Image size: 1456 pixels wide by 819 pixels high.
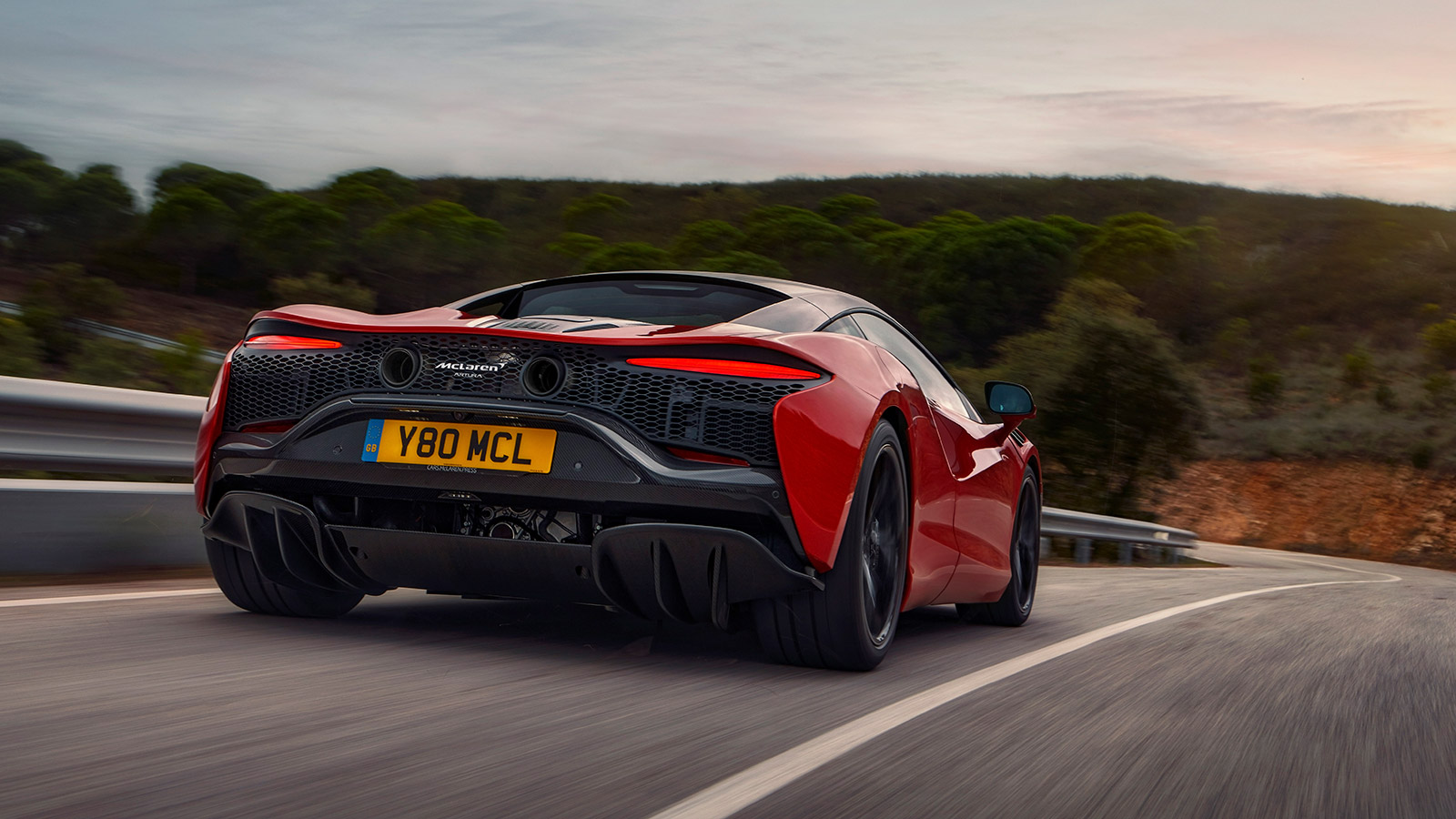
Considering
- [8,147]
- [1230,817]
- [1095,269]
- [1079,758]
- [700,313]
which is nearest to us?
[1230,817]

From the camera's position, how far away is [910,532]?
467cm

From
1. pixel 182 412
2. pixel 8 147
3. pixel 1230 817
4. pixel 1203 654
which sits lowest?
pixel 1203 654

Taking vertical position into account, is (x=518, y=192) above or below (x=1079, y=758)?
above

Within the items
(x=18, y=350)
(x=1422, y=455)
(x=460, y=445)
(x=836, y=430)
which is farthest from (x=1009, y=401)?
(x=1422, y=455)

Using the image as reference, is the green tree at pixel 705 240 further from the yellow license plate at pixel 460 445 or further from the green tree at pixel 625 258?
the yellow license plate at pixel 460 445

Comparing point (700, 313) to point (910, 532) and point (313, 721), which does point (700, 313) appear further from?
point (313, 721)

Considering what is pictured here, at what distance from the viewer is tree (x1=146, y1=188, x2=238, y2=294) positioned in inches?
1756

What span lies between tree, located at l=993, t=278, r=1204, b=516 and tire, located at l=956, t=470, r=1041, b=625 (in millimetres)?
35019

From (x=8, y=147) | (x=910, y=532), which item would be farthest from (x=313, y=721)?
(x=8, y=147)

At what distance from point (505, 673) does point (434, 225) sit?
187ft

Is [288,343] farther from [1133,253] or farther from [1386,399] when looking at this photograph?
[1133,253]

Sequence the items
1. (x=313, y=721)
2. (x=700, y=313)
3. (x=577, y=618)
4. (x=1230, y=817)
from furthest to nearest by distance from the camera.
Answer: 1. (x=577, y=618)
2. (x=700, y=313)
3. (x=313, y=721)
4. (x=1230, y=817)

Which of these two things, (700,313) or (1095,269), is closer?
(700,313)

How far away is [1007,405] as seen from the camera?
20.6 feet
